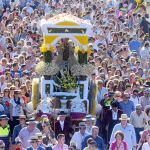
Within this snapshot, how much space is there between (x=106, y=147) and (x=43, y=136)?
2.61 metres

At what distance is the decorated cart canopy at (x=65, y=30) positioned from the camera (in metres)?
27.8

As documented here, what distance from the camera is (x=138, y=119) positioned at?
26.6m

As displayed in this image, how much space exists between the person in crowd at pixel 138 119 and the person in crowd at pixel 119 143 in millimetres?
2967

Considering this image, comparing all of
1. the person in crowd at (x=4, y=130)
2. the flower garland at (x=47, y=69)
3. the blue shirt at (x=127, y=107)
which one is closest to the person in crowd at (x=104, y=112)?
the blue shirt at (x=127, y=107)

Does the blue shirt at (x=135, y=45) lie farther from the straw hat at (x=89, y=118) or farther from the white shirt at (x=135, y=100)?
the straw hat at (x=89, y=118)

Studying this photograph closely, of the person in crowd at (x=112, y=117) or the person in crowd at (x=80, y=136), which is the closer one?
the person in crowd at (x=80, y=136)

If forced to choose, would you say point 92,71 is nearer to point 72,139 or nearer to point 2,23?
point 72,139

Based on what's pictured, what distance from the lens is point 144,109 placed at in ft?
90.1

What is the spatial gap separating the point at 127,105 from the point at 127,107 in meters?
0.06

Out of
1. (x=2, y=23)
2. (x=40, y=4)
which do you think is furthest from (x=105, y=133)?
(x=40, y=4)

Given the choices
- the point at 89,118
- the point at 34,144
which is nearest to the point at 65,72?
the point at 89,118

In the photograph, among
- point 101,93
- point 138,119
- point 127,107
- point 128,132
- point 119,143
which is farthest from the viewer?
point 101,93

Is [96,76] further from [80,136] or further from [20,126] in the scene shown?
[80,136]

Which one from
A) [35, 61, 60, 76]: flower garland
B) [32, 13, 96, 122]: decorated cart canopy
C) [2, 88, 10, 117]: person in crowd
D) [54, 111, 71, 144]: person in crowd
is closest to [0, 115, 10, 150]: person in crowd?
[54, 111, 71, 144]: person in crowd
